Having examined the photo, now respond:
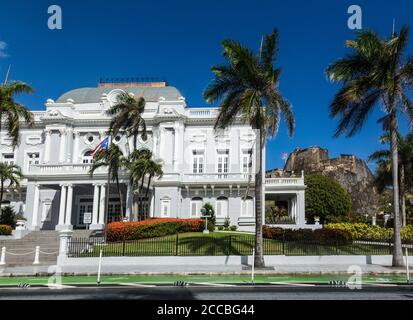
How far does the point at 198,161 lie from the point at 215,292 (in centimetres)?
3040

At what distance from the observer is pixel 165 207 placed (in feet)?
125

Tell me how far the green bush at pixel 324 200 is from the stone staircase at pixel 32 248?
26.7 metres

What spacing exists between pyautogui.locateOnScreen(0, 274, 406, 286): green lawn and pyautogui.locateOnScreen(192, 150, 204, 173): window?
2511 centimetres

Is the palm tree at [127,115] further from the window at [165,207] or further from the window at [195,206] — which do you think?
the window at [195,206]

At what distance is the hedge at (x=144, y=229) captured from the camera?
28.2 metres

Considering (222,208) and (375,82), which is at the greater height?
(375,82)

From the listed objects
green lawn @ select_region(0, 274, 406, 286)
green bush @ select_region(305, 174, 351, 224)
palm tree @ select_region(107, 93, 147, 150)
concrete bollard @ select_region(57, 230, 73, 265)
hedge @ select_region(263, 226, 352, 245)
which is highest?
palm tree @ select_region(107, 93, 147, 150)

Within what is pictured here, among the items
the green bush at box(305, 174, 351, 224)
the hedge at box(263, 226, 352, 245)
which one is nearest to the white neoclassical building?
the green bush at box(305, 174, 351, 224)

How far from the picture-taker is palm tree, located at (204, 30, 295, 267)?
63.8 ft

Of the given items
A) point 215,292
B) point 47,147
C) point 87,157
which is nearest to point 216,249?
point 215,292

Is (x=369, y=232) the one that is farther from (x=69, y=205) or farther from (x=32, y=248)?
(x=69, y=205)

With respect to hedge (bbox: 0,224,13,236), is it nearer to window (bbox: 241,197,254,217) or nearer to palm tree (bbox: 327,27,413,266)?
window (bbox: 241,197,254,217)

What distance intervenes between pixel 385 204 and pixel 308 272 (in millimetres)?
51590
